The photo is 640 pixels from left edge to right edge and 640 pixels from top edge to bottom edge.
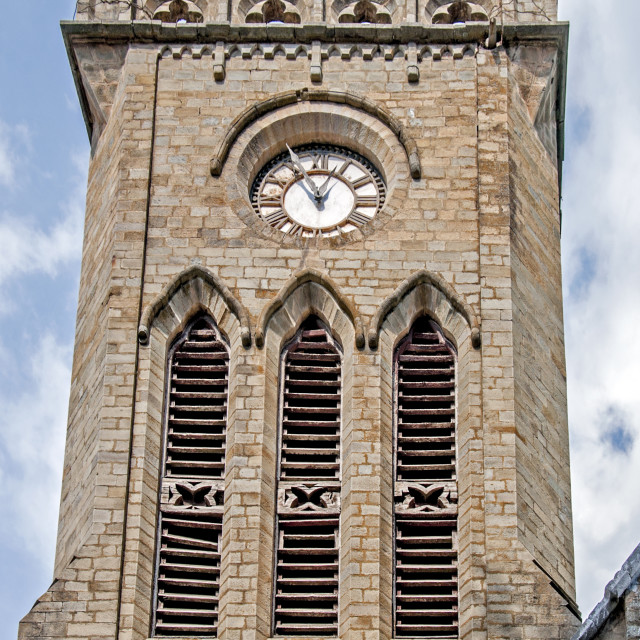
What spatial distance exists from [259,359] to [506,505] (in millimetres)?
3322

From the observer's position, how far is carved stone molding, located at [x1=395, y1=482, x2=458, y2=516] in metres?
28.7

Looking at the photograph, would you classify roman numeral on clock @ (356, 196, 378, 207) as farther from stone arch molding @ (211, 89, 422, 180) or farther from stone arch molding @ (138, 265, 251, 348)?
stone arch molding @ (138, 265, 251, 348)

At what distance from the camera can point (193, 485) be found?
29.0 meters

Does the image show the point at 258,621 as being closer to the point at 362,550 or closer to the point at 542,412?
the point at 362,550

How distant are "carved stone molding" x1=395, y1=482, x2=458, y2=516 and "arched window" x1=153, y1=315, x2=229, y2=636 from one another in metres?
1.92

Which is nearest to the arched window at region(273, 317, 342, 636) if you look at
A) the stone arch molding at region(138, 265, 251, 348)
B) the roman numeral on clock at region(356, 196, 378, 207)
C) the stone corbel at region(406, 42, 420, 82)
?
the stone arch molding at region(138, 265, 251, 348)

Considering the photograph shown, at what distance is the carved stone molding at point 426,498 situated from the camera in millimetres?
28719

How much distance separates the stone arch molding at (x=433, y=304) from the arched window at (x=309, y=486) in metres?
0.74

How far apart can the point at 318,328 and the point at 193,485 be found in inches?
102

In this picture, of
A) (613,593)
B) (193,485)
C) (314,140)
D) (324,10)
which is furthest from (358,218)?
(613,593)

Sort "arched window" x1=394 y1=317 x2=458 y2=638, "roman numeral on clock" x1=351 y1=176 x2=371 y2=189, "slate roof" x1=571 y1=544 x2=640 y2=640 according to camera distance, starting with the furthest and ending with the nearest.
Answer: "roman numeral on clock" x1=351 y1=176 x2=371 y2=189 → "arched window" x1=394 y1=317 x2=458 y2=638 → "slate roof" x1=571 y1=544 x2=640 y2=640

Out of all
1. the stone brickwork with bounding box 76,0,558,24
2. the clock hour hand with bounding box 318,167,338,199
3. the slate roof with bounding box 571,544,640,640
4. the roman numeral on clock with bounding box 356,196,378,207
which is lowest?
the slate roof with bounding box 571,544,640,640

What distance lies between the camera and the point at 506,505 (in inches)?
1121

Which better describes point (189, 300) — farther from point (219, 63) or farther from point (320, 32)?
point (320, 32)
